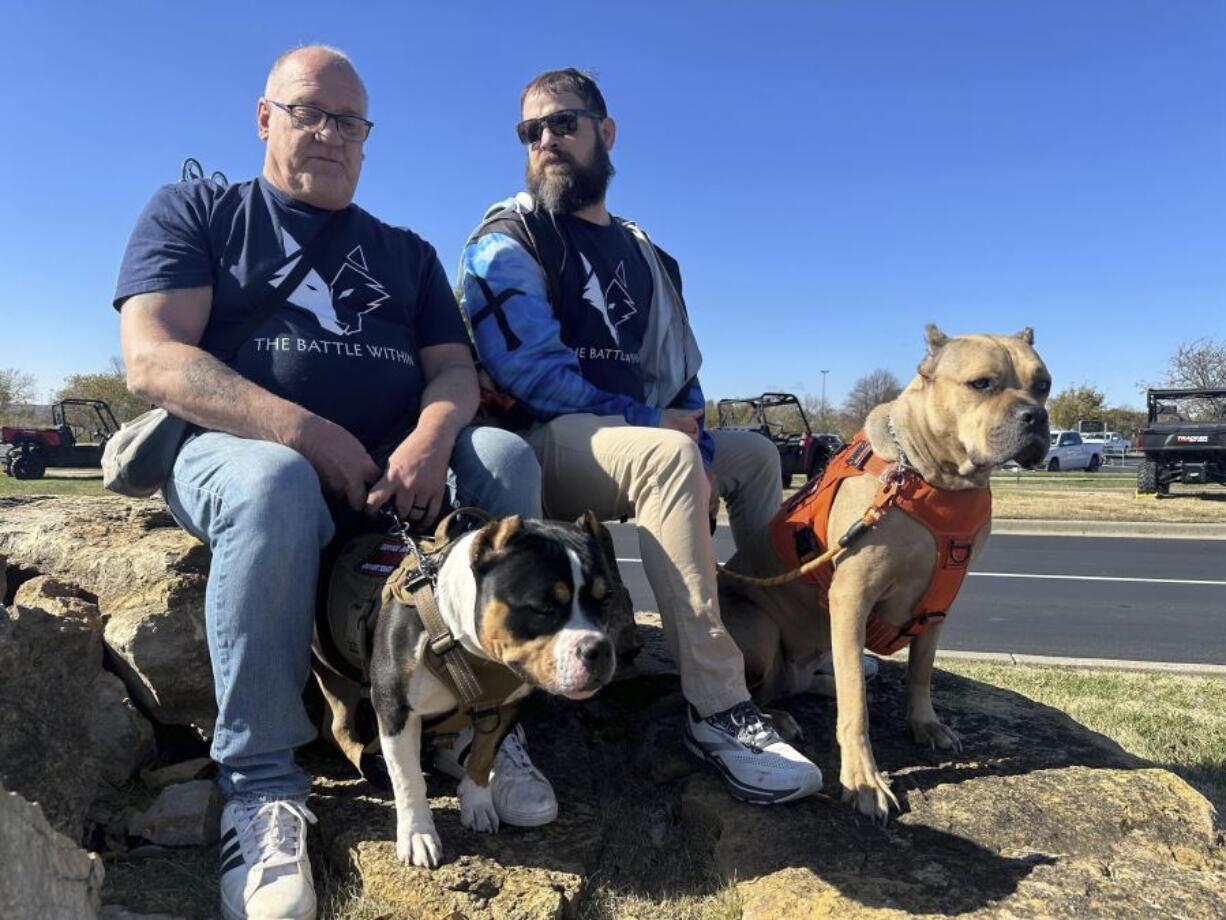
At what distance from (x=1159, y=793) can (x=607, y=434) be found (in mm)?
2019

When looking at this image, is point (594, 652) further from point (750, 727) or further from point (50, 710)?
point (50, 710)

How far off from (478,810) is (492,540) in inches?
34.0

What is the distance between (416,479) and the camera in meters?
2.59

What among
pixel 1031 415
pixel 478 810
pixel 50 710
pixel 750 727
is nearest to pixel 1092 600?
pixel 1031 415

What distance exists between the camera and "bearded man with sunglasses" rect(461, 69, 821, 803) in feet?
8.91

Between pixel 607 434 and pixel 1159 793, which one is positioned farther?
pixel 607 434

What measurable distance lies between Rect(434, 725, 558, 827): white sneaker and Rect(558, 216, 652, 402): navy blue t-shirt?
1.44 meters

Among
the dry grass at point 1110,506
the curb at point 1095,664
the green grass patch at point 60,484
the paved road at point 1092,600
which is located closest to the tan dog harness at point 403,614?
the curb at point 1095,664

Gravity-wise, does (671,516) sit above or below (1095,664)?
above

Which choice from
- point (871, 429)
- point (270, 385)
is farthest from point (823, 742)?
point (270, 385)

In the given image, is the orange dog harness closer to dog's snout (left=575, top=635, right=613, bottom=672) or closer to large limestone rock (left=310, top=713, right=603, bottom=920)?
large limestone rock (left=310, top=713, right=603, bottom=920)

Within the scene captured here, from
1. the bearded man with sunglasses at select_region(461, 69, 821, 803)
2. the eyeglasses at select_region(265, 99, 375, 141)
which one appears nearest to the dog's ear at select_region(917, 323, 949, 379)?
the bearded man with sunglasses at select_region(461, 69, 821, 803)

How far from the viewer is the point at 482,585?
2.09 m

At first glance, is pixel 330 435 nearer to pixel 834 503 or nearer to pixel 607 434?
pixel 607 434
